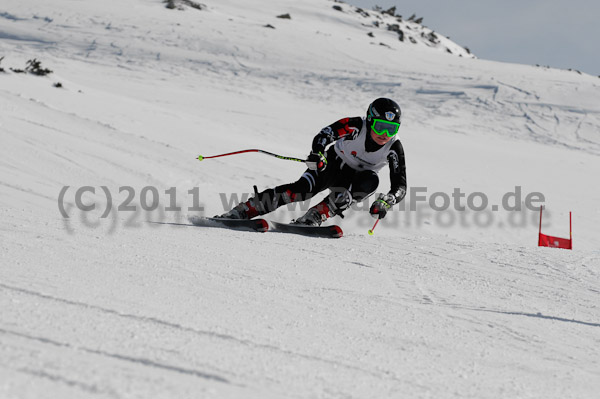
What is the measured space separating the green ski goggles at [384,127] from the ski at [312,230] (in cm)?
110

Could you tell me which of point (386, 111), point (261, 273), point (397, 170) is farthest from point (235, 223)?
point (261, 273)

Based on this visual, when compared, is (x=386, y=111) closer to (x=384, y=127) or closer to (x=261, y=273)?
(x=384, y=127)

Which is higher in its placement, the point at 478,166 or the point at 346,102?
the point at 346,102

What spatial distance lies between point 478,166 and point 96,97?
8300mm

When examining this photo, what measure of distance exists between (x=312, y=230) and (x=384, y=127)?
128 cm

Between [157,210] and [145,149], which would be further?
[145,149]

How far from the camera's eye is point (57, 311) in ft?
6.28

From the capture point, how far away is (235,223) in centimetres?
518

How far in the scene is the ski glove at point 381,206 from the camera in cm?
492

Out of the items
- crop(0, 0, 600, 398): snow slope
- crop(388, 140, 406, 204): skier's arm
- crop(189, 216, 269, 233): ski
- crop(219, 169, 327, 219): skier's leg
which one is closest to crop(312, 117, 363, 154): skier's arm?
crop(219, 169, 327, 219): skier's leg

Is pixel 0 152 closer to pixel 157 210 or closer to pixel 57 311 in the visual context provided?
pixel 157 210

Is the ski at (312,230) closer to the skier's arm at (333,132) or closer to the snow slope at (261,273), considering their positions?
the snow slope at (261,273)

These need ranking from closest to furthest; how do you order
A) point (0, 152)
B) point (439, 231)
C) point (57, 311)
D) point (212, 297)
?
point (57, 311)
point (212, 297)
point (0, 152)
point (439, 231)

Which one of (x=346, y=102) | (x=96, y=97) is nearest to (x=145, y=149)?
(x=96, y=97)
